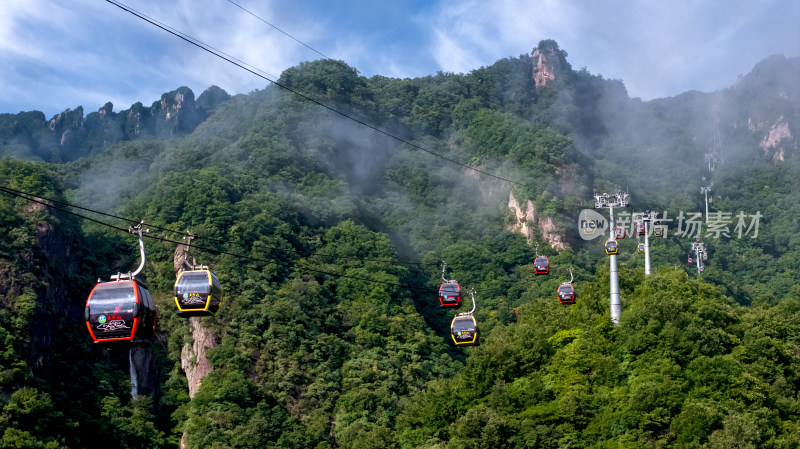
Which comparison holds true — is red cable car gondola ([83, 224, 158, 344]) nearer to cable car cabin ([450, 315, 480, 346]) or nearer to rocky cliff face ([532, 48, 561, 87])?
cable car cabin ([450, 315, 480, 346])

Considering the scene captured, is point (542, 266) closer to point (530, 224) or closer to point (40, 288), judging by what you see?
point (40, 288)

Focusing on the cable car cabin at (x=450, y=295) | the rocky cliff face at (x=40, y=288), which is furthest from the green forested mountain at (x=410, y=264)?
the cable car cabin at (x=450, y=295)

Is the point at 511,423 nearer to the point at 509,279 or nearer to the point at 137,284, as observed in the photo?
the point at 137,284

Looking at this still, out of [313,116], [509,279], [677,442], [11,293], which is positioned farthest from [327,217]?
[677,442]

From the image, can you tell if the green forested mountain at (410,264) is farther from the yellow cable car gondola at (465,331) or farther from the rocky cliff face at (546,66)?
the yellow cable car gondola at (465,331)

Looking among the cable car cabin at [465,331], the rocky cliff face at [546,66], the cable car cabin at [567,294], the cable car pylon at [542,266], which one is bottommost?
the cable car cabin at [465,331]

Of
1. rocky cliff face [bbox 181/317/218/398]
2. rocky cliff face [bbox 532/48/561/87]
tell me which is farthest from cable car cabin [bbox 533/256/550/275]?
rocky cliff face [bbox 532/48/561/87]
